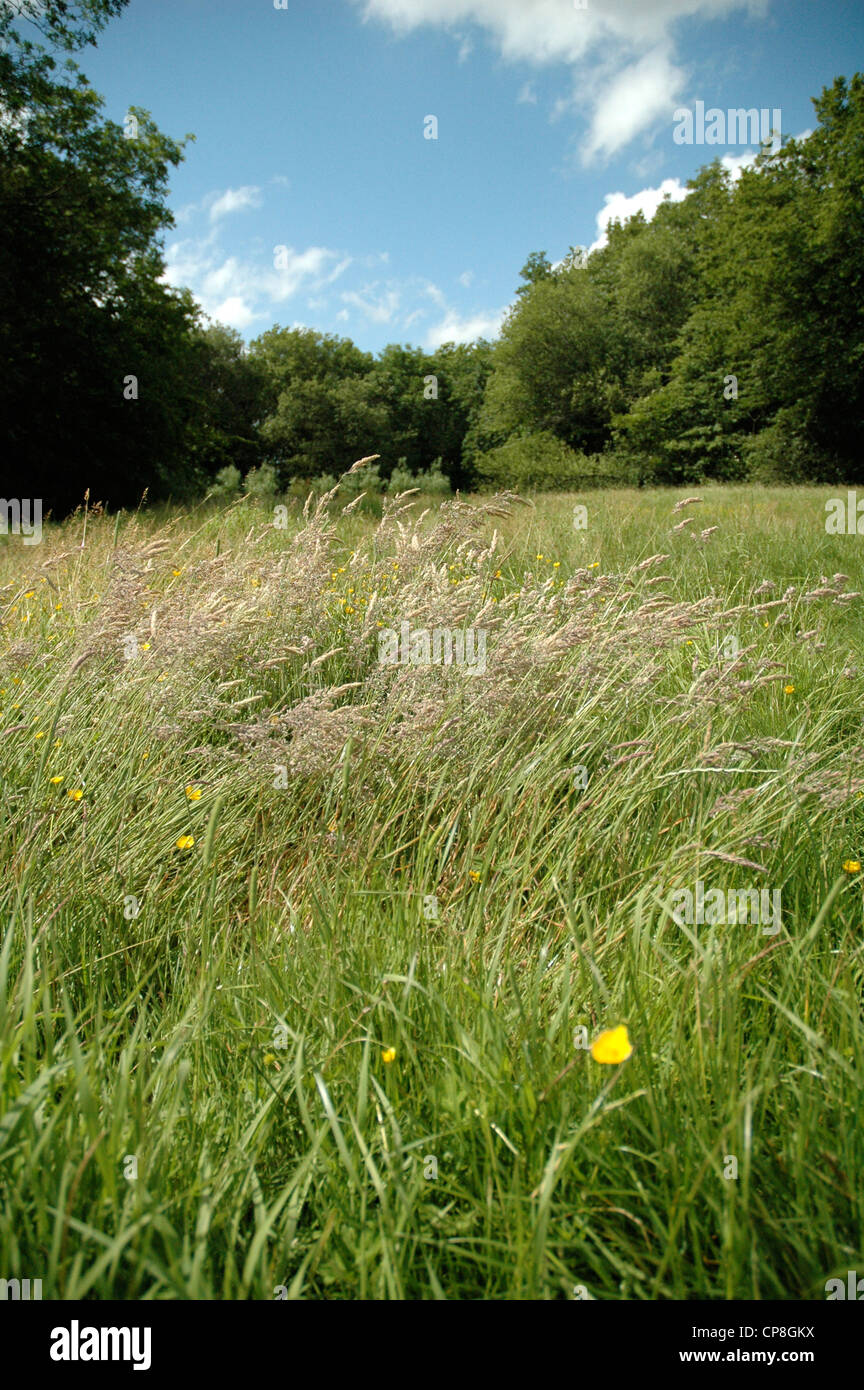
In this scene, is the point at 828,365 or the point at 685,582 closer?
the point at 685,582

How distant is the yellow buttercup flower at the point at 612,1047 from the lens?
973 mm

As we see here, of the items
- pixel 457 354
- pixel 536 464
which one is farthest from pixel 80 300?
pixel 457 354

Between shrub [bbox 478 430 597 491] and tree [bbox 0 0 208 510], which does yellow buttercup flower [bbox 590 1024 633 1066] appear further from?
shrub [bbox 478 430 597 491]

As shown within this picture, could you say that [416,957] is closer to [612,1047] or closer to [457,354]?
[612,1047]

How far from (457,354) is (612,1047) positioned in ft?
206

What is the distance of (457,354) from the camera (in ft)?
188

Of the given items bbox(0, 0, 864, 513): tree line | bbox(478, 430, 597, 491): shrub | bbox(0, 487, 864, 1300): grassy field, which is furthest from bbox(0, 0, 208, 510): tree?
bbox(0, 487, 864, 1300): grassy field

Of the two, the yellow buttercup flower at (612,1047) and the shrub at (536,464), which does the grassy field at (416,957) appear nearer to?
the yellow buttercup flower at (612,1047)

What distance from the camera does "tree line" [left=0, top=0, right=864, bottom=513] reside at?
1594 centimetres

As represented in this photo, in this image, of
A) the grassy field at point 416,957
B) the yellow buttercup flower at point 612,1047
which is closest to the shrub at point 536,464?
the grassy field at point 416,957

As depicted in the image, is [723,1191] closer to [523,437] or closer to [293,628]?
[293,628]
